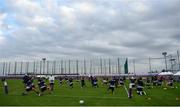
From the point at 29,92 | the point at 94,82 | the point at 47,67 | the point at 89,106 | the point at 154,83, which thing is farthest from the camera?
the point at 47,67

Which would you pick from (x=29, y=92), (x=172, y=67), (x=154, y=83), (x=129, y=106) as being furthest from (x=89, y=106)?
(x=172, y=67)

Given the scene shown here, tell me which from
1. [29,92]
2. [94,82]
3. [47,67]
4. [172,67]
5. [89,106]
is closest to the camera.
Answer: [89,106]

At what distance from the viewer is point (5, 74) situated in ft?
288

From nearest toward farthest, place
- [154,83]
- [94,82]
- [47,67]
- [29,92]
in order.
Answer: [29,92]
[94,82]
[154,83]
[47,67]

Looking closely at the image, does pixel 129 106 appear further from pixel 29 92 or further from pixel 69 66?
pixel 69 66

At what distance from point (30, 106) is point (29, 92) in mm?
10474

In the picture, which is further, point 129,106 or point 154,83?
point 154,83

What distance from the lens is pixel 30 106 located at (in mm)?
17375

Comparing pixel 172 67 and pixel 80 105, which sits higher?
pixel 172 67

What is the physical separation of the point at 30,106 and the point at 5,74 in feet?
245

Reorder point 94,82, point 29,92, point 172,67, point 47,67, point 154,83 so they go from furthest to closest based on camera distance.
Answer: point 47,67, point 172,67, point 154,83, point 94,82, point 29,92

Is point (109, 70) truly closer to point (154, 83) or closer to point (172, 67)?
point (172, 67)

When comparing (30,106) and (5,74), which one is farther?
(5,74)

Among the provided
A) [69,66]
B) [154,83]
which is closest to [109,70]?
[69,66]
